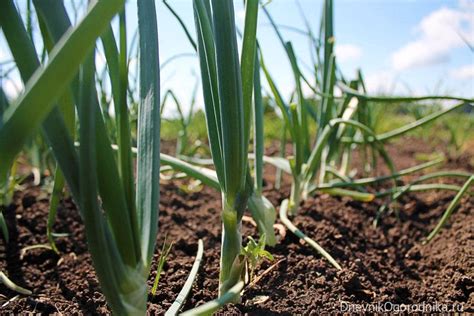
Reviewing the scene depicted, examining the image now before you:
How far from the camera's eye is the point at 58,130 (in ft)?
1.57

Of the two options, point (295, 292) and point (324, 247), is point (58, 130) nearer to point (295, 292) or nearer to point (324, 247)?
point (295, 292)

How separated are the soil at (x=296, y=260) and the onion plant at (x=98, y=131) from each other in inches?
6.8

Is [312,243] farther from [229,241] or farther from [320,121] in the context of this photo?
[320,121]

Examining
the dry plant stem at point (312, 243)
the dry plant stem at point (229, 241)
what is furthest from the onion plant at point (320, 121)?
the dry plant stem at point (229, 241)

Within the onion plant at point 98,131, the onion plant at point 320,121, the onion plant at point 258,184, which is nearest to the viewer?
the onion plant at point 98,131

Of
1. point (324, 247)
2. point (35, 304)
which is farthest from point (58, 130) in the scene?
point (324, 247)

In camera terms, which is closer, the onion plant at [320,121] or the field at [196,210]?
the field at [196,210]

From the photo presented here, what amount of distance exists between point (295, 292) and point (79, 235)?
0.63m

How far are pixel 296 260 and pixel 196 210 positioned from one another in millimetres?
557

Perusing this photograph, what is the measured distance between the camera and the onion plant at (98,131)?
39 centimetres

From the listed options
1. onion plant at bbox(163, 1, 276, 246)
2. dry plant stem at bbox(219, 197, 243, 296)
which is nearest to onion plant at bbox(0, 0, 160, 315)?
dry plant stem at bbox(219, 197, 243, 296)

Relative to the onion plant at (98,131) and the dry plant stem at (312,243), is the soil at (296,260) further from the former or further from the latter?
the onion plant at (98,131)

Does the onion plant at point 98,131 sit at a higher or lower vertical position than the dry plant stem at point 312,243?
higher

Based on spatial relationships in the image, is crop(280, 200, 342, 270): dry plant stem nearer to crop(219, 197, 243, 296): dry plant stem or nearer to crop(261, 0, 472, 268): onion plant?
crop(261, 0, 472, 268): onion plant
